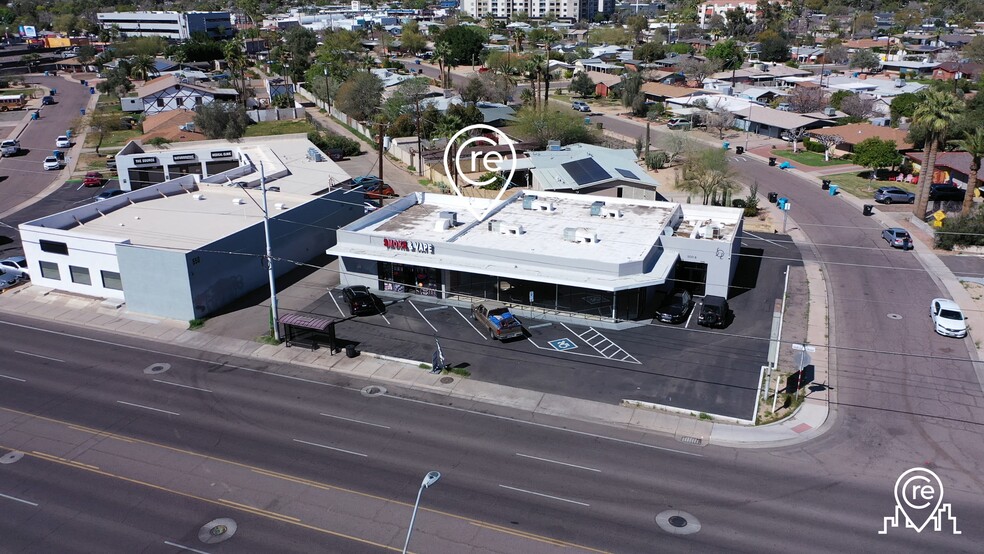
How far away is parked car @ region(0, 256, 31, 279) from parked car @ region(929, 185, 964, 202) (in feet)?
245

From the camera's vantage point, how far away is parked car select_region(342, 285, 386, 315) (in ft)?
149

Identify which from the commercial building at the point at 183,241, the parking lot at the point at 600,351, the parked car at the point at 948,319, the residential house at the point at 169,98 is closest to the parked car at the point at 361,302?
the parking lot at the point at 600,351

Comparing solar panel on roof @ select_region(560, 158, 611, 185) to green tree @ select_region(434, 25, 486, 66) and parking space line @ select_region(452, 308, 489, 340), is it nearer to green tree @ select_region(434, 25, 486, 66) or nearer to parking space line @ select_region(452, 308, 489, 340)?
parking space line @ select_region(452, 308, 489, 340)

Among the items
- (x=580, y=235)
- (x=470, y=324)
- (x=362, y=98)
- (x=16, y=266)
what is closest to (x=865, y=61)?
(x=362, y=98)

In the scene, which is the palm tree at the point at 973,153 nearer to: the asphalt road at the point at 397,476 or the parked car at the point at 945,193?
the parked car at the point at 945,193

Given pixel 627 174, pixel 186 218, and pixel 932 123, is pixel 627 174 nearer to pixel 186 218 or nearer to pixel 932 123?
pixel 932 123

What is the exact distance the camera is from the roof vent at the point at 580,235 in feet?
156

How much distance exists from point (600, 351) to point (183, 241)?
2823 centimetres

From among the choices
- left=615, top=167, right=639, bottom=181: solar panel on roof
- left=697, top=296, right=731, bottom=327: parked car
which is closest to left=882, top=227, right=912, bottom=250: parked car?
left=615, top=167, right=639, bottom=181: solar panel on roof

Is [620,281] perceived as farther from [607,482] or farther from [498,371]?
[607,482]

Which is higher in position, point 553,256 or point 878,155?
point 878,155

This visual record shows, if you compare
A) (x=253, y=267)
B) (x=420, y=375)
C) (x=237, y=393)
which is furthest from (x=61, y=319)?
(x=420, y=375)

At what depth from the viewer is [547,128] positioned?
290 ft

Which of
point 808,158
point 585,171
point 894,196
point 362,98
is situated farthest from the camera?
point 362,98
